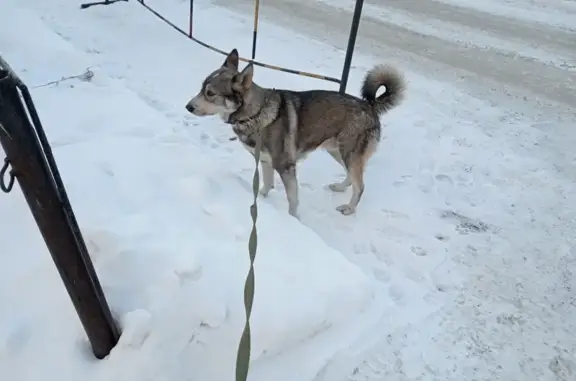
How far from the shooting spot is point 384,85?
351 cm

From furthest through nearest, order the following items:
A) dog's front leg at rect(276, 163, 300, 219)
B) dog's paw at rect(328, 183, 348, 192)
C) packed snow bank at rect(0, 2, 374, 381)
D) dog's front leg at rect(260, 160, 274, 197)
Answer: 1. dog's paw at rect(328, 183, 348, 192)
2. dog's front leg at rect(260, 160, 274, 197)
3. dog's front leg at rect(276, 163, 300, 219)
4. packed snow bank at rect(0, 2, 374, 381)

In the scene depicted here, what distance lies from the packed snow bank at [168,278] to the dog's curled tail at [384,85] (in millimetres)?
1079

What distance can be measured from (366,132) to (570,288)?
1642 millimetres

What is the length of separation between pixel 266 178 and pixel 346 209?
0.64m

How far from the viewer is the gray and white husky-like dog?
126 inches

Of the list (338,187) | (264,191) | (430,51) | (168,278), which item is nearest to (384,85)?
(338,187)

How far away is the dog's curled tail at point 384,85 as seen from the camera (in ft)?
11.3

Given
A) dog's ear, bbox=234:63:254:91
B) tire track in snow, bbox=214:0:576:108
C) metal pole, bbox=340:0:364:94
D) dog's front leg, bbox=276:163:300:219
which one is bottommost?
tire track in snow, bbox=214:0:576:108

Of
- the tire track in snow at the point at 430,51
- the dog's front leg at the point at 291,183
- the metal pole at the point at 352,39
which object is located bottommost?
the tire track in snow at the point at 430,51

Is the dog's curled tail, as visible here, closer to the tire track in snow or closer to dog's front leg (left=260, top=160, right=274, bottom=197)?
dog's front leg (left=260, top=160, right=274, bottom=197)

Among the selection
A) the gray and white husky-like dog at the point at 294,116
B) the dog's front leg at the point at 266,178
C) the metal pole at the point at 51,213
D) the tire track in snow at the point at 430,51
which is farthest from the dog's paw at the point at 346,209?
the tire track in snow at the point at 430,51

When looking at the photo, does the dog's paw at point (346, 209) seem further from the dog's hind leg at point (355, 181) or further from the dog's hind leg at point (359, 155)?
the dog's hind leg at point (359, 155)

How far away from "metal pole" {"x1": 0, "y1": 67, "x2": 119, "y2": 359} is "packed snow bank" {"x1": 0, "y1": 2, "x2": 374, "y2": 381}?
0.42ft

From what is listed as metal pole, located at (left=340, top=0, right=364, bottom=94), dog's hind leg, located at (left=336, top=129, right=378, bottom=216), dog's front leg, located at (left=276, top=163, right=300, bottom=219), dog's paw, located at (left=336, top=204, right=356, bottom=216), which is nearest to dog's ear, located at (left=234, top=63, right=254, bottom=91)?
dog's front leg, located at (left=276, top=163, right=300, bottom=219)
